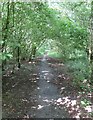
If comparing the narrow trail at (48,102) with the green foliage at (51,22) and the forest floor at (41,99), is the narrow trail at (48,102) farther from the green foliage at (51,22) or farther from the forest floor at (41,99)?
the green foliage at (51,22)

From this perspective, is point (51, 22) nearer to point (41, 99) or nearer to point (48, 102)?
point (41, 99)

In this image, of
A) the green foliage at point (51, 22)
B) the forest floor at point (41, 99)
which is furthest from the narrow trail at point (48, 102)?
the green foliage at point (51, 22)

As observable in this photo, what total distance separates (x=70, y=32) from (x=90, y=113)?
283 inches

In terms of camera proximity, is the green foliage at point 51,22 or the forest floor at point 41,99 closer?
the forest floor at point 41,99

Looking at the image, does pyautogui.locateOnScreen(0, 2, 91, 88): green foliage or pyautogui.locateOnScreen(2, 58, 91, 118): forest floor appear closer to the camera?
pyautogui.locateOnScreen(2, 58, 91, 118): forest floor

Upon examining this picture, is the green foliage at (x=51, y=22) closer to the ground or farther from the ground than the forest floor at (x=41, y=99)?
farther from the ground

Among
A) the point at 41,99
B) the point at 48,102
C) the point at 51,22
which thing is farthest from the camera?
the point at 51,22

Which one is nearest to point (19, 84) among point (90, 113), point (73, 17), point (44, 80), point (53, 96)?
point (44, 80)

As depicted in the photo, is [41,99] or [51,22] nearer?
[41,99]

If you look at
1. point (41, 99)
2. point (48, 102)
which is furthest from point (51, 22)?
point (48, 102)

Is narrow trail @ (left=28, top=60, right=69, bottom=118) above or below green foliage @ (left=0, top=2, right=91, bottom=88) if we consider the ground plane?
below

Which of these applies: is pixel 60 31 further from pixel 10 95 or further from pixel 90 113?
pixel 90 113

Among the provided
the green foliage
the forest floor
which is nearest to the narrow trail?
the forest floor

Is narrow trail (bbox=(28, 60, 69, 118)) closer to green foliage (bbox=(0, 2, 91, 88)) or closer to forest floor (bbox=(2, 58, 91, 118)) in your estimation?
forest floor (bbox=(2, 58, 91, 118))
